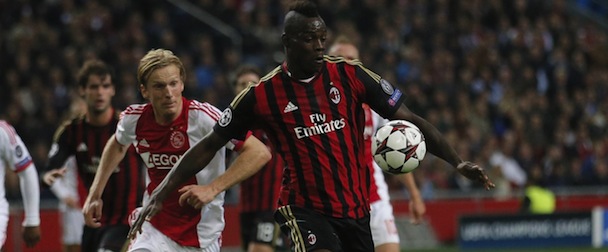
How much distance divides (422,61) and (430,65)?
182 mm

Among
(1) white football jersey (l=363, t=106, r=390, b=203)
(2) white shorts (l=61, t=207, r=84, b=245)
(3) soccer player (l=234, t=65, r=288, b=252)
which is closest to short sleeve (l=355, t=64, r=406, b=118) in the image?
(1) white football jersey (l=363, t=106, r=390, b=203)

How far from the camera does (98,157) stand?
959 centimetres

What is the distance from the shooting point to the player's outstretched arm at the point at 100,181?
7.56 meters

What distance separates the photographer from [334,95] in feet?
22.7

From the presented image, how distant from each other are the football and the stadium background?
1059 cm

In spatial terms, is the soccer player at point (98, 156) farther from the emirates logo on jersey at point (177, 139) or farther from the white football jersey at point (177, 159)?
the emirates logo on jersey at point (177, 139)

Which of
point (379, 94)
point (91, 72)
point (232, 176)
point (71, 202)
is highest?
point (91, 72)

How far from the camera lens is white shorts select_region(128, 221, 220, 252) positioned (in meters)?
7.29

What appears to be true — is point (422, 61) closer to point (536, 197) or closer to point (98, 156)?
point (536, 197)

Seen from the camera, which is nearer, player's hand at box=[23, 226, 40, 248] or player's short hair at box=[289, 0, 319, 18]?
player's short hair at box=[289, 0, 319, 18]

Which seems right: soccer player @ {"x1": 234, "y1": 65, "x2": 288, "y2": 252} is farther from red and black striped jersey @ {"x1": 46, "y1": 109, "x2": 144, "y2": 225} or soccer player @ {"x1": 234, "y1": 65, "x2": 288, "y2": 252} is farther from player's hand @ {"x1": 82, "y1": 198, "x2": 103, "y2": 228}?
player's hand @ {"x1": 82, "y1": 198, "x2": 103, "y2": 228}

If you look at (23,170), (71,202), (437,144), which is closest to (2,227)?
(23,170)

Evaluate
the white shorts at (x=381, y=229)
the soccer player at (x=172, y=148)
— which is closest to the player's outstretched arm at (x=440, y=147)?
the soccer player at (x=172, y=148)

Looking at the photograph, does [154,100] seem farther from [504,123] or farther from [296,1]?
[504,123]
